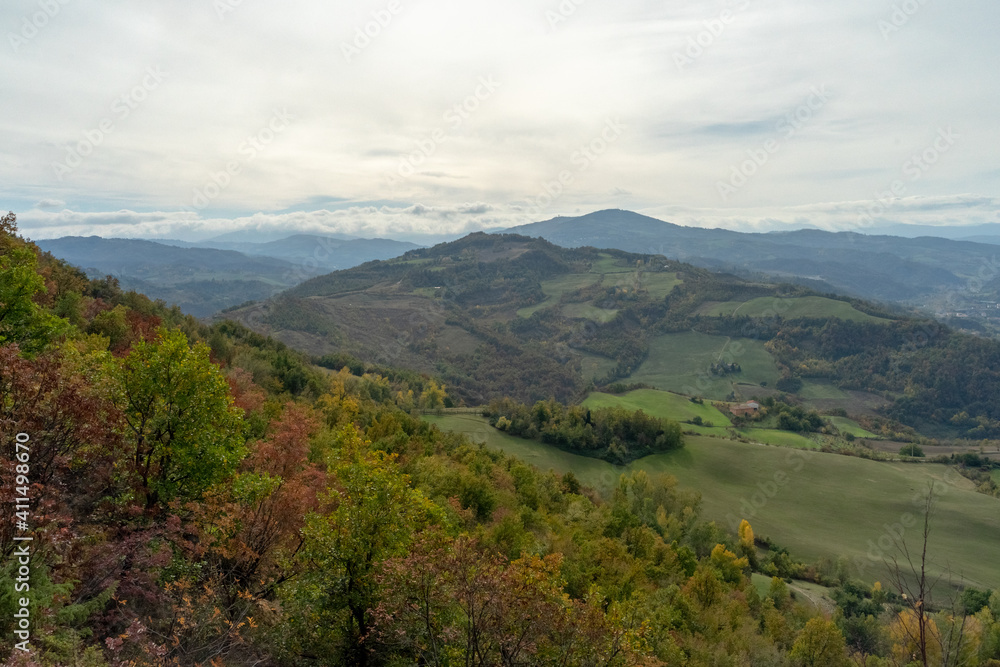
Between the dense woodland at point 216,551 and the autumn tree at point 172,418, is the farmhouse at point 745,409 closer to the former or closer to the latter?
the dense woodland at point 216,551

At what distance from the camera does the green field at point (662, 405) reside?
13638cm

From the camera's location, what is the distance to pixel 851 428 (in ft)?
494

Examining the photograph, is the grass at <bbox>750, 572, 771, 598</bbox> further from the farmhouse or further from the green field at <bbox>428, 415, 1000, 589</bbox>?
the farmhouse

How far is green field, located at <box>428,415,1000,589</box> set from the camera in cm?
7406

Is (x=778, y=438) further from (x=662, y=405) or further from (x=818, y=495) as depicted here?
(x=818, y=495)

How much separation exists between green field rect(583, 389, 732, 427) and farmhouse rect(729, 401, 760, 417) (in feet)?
16.4

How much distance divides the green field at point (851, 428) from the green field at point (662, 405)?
3871 centimetres

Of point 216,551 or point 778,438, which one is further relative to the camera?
point 778,438

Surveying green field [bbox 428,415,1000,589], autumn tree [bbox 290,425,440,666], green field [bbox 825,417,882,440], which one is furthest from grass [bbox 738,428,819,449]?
autumn tree [bbox 290,425,440,666]

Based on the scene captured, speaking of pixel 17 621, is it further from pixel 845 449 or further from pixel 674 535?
pixel 845 449

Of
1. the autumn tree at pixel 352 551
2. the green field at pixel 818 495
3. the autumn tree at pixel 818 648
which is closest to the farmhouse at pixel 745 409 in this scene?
the green field at pixel 818 495

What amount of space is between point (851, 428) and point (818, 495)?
3191 inches

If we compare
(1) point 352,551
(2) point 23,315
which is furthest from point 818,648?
(2) point 23,315

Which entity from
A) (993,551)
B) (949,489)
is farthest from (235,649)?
(949,489)
